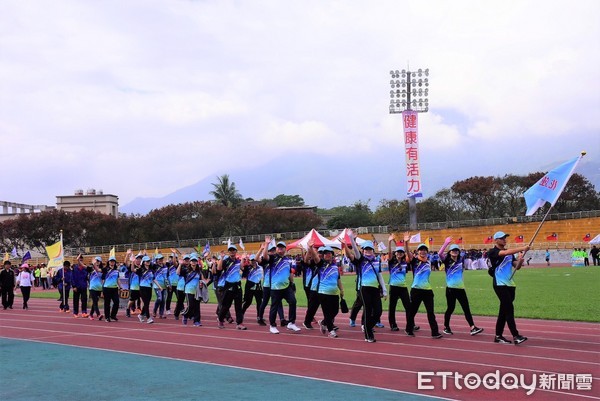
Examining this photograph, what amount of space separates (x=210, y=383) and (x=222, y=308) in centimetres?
627

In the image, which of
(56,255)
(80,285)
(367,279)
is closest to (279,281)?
(367,279)

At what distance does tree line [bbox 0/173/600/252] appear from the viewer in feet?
→ 212

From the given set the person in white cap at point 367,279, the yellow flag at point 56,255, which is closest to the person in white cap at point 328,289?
the person in white cap at point 367,279

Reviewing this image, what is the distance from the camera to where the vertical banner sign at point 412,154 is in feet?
157

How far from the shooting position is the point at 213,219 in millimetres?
70062

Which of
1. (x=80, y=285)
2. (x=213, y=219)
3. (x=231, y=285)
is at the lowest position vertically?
(x=80, y=285)

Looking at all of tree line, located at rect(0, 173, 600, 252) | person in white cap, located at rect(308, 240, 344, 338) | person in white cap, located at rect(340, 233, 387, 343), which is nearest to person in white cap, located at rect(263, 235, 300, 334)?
person in white cap, located at rect(308, 240, 344, 338)

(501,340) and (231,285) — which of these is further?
(231,285)

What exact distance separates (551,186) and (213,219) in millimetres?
60565

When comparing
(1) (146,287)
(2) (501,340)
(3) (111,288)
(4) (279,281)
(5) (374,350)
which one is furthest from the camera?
(3) (111,288)

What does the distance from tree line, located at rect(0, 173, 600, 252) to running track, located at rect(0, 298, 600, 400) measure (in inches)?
2058

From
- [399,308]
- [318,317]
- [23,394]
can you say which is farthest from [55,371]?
[399,308]

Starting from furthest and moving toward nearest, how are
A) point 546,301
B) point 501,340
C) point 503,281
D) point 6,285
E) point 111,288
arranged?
1. point 6,285
2. point 546,301
3. point 111,288
4. point 501,340
5. point 503,281

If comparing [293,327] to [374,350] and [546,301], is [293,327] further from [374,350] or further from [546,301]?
[546,301]
